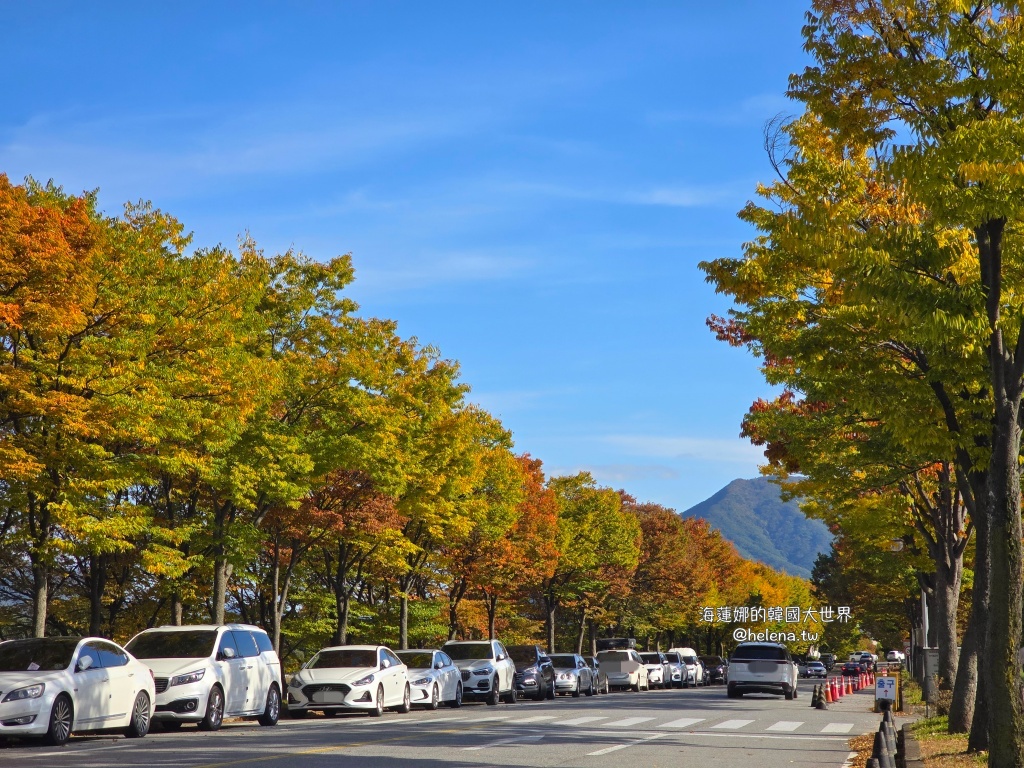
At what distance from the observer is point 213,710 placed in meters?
19.6

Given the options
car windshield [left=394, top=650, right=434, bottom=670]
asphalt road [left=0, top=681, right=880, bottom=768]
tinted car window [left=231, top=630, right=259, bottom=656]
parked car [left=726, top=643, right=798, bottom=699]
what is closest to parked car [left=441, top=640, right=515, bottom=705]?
car windshield [left=394, top=650, right=434, bottom=670]

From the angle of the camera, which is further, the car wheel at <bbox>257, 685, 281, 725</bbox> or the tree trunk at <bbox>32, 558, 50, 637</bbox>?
the tree trunk at <bbox>32, 558, 50, 637</bbox>

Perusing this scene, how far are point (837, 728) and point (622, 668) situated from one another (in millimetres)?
28136

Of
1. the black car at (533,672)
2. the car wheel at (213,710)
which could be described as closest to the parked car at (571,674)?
the black car at (533,672)

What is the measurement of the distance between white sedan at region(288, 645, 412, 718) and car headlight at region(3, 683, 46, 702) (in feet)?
30.3

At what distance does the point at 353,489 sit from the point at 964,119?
1022 inches

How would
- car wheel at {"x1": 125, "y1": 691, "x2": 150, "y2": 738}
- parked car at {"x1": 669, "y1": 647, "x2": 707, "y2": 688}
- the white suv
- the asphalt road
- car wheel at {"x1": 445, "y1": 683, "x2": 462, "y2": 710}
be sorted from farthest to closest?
parked car at {"x1": 669, "y1": 647, "x2": 707, "y2": 688}
car wheel at {"x1": 445, "y1": 683, "x2": 462, "y2": 710}
the white suv
car wheel at {"x1": 125, "y1": 691, "x2": 150, "y2": 738}
the asphalt road

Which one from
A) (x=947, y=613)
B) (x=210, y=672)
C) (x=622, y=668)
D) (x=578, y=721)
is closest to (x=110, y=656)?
(x=210, y=672)

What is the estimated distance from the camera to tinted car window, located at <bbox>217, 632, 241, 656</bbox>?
20347 mm

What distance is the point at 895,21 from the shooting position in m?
13.5

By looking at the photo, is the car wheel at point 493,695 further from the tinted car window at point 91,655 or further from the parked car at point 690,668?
the parked car at point 690,668

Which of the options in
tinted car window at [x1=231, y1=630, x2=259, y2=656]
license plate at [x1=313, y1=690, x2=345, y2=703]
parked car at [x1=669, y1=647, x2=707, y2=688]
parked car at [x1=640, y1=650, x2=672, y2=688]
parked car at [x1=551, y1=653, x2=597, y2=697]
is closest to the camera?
tinted car window at [x1=231, y1=630, x2=259, y2=656]

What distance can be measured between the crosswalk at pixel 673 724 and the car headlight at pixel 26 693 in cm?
880

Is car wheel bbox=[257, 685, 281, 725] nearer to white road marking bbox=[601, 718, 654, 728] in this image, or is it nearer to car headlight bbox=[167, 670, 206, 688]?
car headlight bbox=[167, 670, 206, 688]
